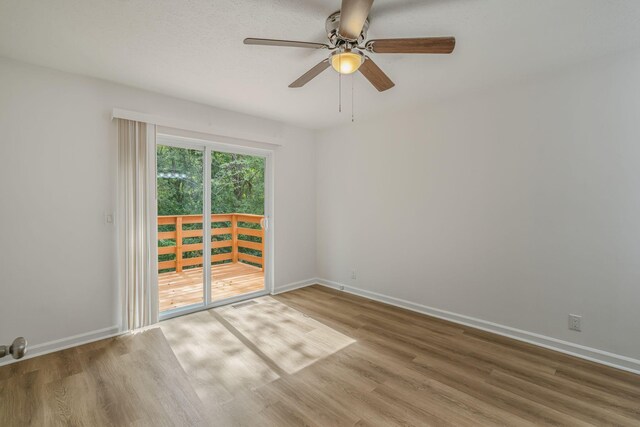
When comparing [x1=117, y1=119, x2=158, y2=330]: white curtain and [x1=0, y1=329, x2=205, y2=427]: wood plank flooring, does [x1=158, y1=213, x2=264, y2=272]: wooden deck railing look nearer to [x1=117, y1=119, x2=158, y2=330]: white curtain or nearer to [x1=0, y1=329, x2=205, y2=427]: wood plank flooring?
[x1=117, y1=119, x2=158, y2=330]: white curtain

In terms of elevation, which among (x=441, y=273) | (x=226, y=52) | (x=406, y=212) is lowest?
(x=441, y=273)

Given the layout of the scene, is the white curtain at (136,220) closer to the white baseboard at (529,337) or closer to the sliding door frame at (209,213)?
the sliding door frame at (209,213)

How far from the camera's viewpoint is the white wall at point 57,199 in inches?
98.3

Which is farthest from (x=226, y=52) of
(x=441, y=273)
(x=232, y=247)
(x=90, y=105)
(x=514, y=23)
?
(x=441, y=273)

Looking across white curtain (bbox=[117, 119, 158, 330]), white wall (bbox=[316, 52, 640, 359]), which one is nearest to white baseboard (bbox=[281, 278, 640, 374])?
white wall (bbox=[316, 52, 640, 359])

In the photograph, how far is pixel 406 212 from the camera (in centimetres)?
377

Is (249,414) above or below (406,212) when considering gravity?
below

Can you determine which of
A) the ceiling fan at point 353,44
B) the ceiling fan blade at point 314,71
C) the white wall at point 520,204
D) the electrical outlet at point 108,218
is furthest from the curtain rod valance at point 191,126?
the ceiling fan at point 353,44

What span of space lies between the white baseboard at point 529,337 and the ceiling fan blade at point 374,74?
8.50 ft

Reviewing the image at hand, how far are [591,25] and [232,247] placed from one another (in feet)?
13.4

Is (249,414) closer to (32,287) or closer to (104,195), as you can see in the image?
(32,287)

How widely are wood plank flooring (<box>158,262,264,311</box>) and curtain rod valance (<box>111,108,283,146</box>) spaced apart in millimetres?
1704

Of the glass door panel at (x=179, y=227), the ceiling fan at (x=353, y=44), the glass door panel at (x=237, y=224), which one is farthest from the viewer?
the glass door panel at (x=237, y=224)

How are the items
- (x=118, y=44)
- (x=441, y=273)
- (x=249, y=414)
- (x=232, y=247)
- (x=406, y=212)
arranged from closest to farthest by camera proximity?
(x=249, y=414) → (x=118, y=44) → (x=441, y=273) → (x=406, y=212) → (x=232, y=247)
